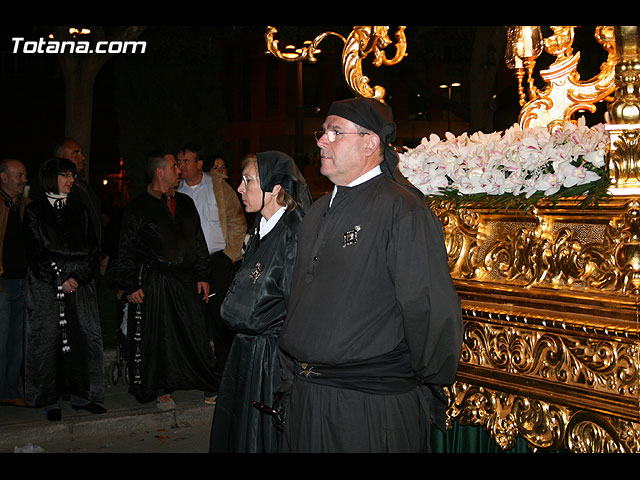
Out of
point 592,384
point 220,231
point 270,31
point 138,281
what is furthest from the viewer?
point 220,231

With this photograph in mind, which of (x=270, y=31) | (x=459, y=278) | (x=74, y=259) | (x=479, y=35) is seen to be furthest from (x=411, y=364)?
(x=479, y=35)

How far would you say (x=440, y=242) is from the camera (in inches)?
119

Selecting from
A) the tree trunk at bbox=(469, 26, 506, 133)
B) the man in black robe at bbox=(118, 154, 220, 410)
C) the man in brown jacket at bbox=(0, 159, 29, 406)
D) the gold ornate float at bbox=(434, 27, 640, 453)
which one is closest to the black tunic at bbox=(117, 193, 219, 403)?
the man in black robe at bbox=(118, 154, 220, 410)

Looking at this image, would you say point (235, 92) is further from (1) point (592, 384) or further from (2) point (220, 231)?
(1) point (592, 384)

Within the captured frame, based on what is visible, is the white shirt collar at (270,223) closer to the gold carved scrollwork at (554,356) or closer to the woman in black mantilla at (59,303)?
the gold carved scrollwork at (554,356)

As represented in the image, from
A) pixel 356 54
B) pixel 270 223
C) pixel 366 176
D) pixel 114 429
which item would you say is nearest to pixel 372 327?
pixel 366 176

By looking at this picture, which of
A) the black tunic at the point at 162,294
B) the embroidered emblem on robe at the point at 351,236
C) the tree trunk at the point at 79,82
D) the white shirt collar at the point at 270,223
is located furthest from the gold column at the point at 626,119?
the tree trunk at the point at 79,82

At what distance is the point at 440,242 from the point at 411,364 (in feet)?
1.63

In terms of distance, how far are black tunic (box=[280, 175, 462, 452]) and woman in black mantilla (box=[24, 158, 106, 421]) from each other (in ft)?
12.0

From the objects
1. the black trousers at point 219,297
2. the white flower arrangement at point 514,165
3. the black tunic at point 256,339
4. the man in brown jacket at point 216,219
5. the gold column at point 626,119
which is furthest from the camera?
the man in brown jacket at point 216,219

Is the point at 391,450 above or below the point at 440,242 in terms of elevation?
below

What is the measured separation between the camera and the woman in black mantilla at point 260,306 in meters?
4.06

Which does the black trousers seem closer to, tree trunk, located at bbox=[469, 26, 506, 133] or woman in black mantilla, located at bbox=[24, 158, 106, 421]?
woman in black mantilla, located at bbox=[24, 158, 106, 421]

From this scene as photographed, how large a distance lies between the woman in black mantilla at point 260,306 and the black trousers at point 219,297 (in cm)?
281
